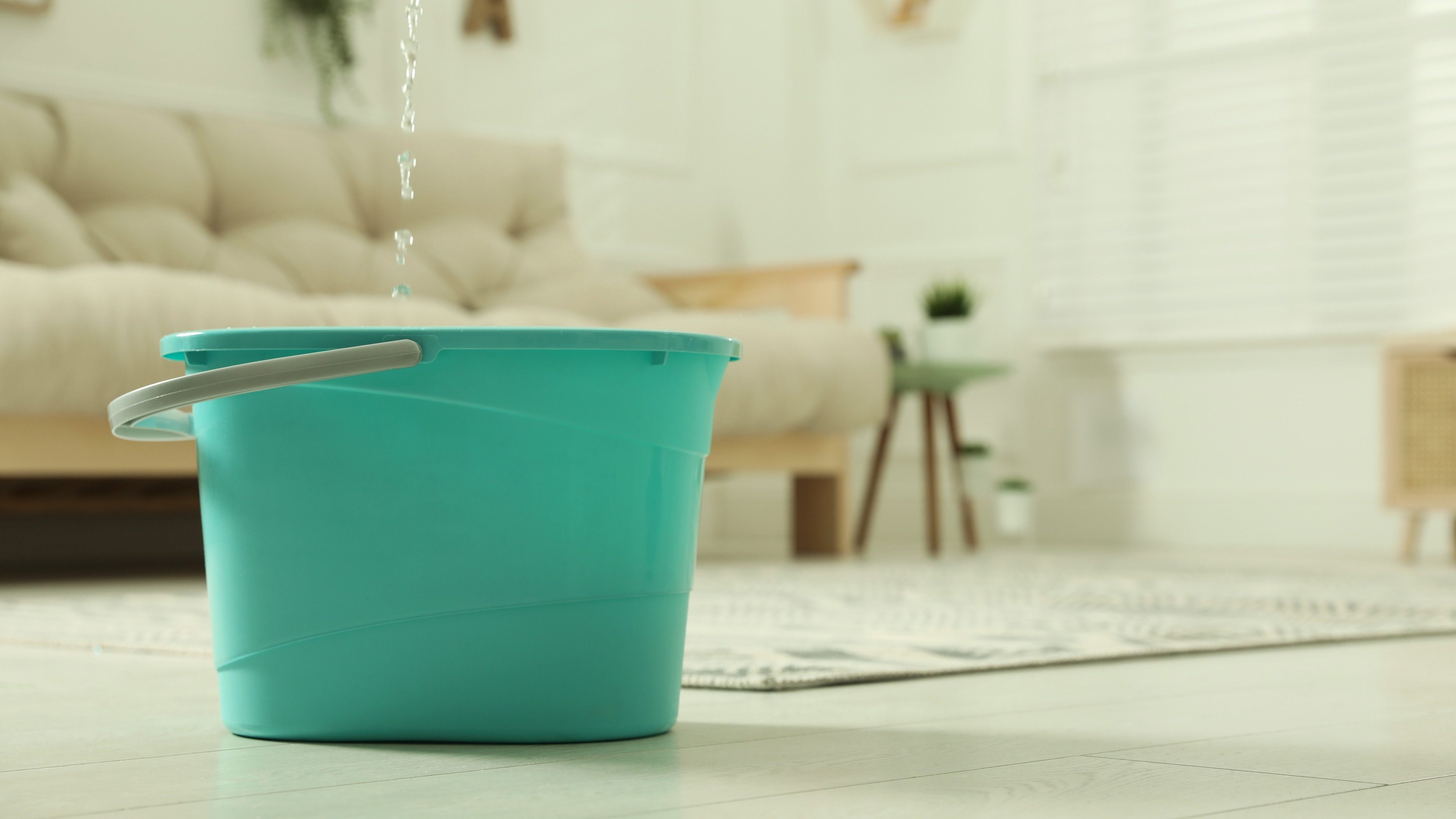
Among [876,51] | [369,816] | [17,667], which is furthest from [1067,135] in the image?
[369,816]

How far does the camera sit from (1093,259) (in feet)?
12.4

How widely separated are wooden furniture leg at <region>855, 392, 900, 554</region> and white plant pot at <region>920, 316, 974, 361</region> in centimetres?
14

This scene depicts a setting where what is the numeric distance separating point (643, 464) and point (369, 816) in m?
0.27

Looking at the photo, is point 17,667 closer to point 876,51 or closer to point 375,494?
point 375,494

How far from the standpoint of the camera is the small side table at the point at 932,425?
3326 millimetres

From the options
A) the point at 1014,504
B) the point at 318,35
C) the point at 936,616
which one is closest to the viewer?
the point at 936,616

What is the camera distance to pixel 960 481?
3455 millimetres

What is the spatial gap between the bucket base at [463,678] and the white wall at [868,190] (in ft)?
8.18

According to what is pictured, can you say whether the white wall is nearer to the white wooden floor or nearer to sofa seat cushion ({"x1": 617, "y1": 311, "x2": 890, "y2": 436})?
sofa seat cushion ({"x1": 617, "y1": 311, "x2": 890, "y2": 436})

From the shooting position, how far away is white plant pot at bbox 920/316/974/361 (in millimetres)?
3359

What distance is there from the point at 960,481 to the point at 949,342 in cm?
33

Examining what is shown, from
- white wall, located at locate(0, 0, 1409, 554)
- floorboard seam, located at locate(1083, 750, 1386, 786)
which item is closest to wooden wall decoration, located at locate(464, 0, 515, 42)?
white wall, located at locate(0, 0, 1409, 554)

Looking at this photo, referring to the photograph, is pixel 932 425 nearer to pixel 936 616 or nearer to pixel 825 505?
pixel 825 505

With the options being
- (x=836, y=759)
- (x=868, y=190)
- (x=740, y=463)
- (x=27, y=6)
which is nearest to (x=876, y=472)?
(x=740, y=463)
